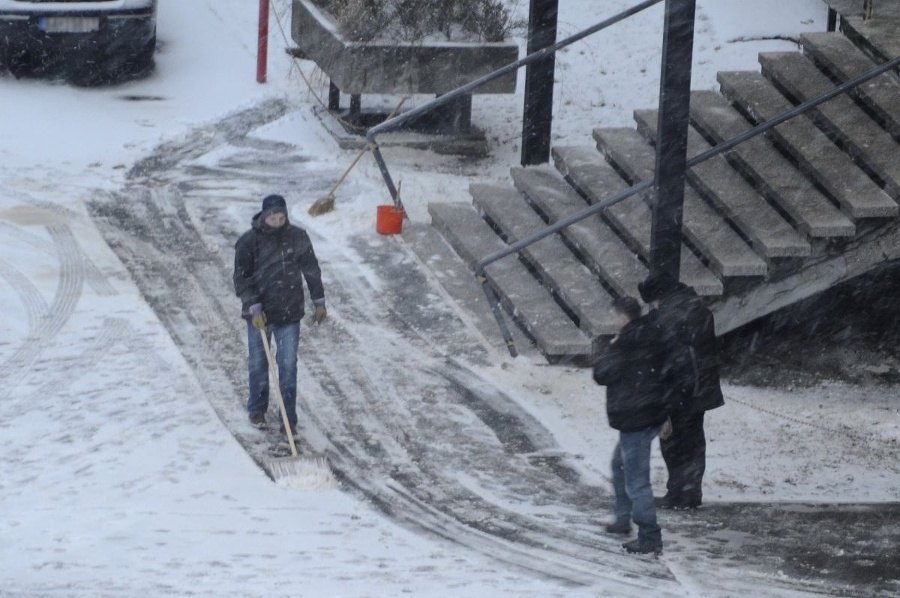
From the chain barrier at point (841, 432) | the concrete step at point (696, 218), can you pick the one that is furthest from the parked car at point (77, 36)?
the chain barrier at point (841, 432)

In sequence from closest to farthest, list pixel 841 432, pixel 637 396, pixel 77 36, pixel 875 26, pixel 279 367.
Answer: pixel 637 396 → pixel 279 367 → pixel 841 432 → pixel 875 26 → pixel 77 36

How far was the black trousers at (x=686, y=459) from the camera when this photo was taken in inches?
295

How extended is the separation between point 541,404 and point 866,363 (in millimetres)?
2956

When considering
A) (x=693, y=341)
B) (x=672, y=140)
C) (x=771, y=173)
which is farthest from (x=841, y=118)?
(x=693, y=341)

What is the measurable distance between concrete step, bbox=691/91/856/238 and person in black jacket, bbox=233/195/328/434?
11.8 ft

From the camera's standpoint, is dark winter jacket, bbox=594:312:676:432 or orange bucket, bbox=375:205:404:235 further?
orange bucket, bbox=375:205:404:235

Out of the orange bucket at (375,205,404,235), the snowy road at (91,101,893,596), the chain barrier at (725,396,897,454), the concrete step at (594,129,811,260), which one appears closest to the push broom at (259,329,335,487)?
the snowy road at (91,101,893,596)

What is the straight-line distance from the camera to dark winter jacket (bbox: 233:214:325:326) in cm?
796

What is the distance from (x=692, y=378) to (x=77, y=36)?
9.11 meters

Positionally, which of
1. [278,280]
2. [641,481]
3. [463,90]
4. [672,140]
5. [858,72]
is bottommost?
[641,481]

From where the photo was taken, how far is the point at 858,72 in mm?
10703

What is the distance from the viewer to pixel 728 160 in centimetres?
1050

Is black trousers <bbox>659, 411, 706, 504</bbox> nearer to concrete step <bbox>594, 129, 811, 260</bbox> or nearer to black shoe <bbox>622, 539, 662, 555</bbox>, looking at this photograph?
black shoe <bbox>622, 539, 662, 555</bbox>

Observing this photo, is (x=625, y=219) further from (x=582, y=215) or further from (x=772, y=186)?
(x=772, y=186)
